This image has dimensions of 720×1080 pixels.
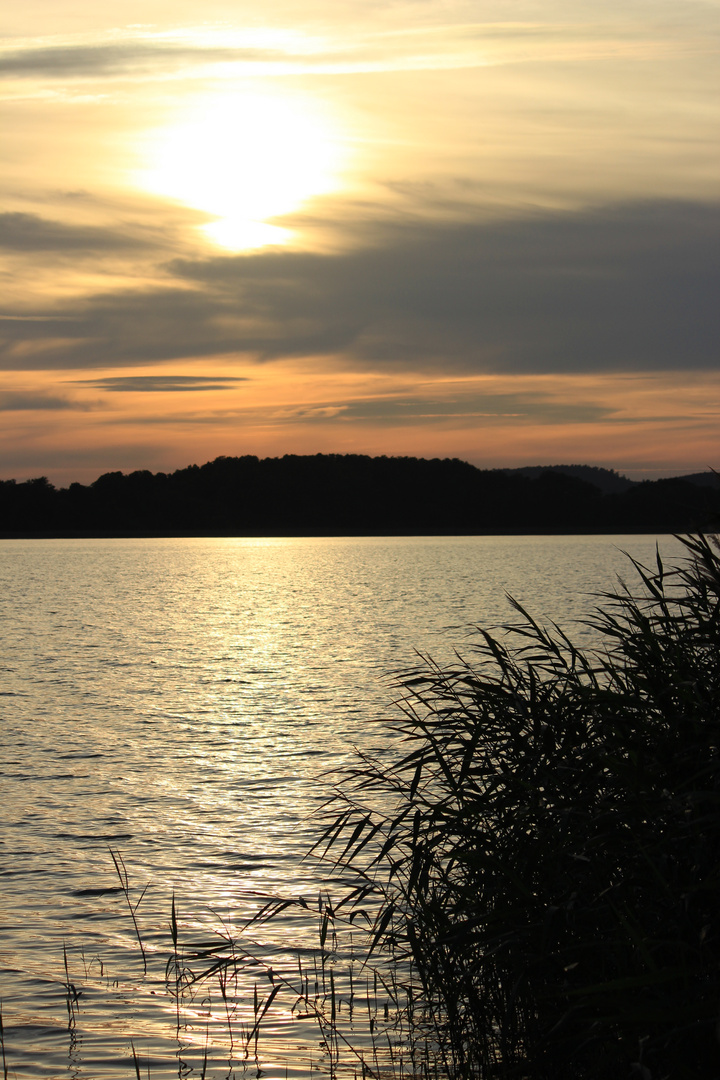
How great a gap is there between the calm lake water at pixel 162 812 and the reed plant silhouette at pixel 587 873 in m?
1.62

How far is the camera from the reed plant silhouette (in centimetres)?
643

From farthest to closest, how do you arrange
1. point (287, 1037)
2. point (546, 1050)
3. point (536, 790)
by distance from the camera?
point (287, 1037) → point (536, 790) → point (546, 1050)

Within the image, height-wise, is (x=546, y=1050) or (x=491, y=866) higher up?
(x=491, y=866)

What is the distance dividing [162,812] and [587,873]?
44.7 ft

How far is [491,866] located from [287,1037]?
11.0 feet

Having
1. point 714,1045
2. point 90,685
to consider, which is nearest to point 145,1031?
point 714,1045

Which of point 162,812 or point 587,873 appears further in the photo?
point 162,812

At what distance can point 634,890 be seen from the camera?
763cm

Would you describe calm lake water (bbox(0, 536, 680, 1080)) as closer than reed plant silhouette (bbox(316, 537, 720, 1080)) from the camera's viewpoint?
No

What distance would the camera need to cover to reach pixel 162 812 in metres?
19.8

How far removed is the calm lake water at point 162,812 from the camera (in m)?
10.0

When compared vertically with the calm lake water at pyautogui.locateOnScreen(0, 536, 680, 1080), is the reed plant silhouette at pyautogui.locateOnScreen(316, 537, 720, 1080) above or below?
above

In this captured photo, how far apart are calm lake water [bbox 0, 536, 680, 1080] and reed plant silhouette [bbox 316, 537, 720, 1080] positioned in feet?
5.30

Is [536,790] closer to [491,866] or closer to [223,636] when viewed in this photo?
[491,866]
